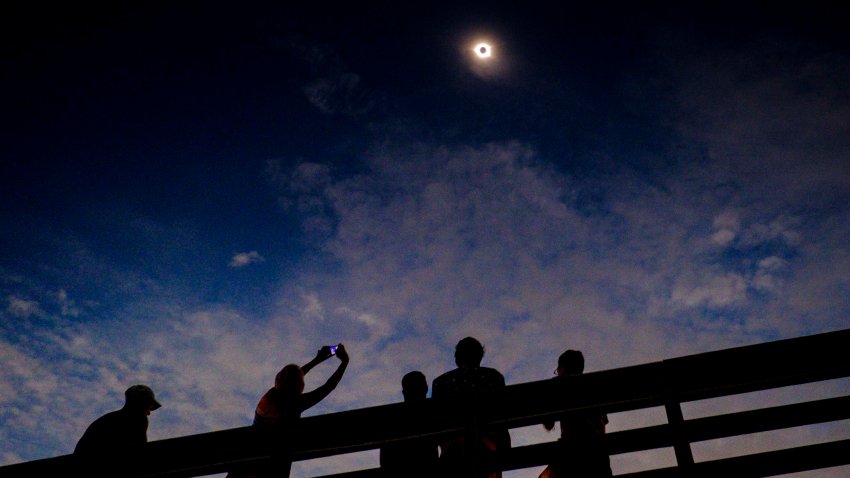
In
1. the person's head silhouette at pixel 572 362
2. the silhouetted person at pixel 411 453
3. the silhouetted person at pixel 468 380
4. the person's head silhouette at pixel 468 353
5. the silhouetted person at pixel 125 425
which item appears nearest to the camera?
the silhouetted person at pixel 411 453

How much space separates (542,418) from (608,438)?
0.98 ft

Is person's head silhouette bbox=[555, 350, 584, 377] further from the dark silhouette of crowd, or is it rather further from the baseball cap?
the baseball cap

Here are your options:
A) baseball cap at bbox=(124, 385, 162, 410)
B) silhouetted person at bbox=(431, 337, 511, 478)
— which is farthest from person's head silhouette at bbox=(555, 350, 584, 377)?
baseball cap at bbox=(124, 385, 162, 410)

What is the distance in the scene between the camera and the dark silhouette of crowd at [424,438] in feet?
6.88

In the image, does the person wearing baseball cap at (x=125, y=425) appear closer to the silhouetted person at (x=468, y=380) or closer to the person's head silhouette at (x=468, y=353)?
the silhouetted person at (x=468, y=380)

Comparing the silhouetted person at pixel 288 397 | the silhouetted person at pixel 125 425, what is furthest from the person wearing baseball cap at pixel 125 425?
the silhouetted person at pixel 288 397

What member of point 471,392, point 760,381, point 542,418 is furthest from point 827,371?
point 471,392

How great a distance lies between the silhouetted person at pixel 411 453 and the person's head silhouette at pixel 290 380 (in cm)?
103

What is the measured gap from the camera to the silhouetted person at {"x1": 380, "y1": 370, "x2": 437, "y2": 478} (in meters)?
2.13

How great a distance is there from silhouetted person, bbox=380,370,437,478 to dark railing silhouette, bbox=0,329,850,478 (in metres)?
A: 0.07

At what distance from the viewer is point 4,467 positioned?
102 inches

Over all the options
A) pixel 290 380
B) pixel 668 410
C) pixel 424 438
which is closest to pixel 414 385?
pixel 290 380

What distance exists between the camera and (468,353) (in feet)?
13.6

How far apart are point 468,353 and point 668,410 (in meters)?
2.19
